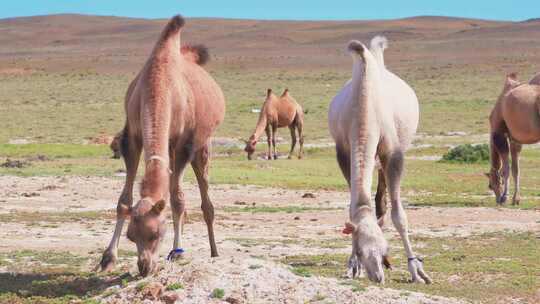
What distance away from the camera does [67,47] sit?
442ft

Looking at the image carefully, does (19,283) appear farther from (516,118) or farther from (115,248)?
(516,118)

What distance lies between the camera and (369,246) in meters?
8.84

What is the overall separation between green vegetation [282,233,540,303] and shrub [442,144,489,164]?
37.0ft

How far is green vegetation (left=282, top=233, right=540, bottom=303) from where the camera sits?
10023 mm

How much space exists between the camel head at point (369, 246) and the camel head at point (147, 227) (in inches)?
57.7

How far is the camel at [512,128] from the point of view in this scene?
18047 mm

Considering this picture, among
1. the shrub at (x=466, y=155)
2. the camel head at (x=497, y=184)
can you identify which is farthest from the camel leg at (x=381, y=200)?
the shrub at (x=466, y=155)

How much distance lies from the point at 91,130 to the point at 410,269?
1032 inches

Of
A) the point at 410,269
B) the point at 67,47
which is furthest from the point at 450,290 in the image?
the point at 67,47

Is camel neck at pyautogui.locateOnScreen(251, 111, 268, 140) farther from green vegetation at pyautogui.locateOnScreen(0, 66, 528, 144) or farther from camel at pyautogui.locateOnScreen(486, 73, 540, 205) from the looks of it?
camel at pyautogui.locateOnScreen(486, 73, 540, 205)

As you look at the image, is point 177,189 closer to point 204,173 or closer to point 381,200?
point 204,173

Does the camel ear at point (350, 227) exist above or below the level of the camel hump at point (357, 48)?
below

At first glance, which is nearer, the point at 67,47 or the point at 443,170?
the point at 443,170

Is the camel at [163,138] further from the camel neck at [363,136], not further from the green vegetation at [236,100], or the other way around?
the green vegetation at [236,100]
